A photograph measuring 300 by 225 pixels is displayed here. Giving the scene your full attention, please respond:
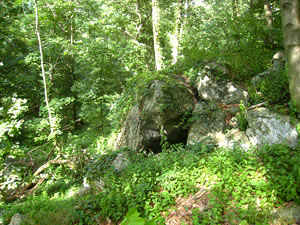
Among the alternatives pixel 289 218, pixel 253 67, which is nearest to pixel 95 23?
pixel 253 67

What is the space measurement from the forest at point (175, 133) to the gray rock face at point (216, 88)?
4 centimetres

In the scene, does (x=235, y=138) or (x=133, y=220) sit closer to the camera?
(x=133, y=220)

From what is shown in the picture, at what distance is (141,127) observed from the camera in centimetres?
691

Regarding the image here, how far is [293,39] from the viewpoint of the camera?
4.17 metres

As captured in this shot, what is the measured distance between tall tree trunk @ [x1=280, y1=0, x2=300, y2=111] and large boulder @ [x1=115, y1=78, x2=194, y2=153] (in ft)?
10.6

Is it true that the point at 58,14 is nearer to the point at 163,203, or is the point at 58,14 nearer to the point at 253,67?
the point at 253,67

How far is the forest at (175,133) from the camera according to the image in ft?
11.4

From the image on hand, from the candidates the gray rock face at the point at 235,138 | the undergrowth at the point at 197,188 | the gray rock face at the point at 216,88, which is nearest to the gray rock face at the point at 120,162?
the undergrowth at the point at 197,188

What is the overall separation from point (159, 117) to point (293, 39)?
4184 millimetres

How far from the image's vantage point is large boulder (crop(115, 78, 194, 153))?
669 cm

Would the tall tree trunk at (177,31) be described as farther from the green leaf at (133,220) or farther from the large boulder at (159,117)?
the green leaf at (133,220)

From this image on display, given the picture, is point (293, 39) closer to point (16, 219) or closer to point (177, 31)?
point (177, 31)

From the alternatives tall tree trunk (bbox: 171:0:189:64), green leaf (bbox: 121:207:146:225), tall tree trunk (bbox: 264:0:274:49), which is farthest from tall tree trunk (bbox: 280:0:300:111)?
tall tree trunk (bbox: 171:0:189:64)

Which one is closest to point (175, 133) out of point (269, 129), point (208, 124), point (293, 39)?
point (208, 124)
